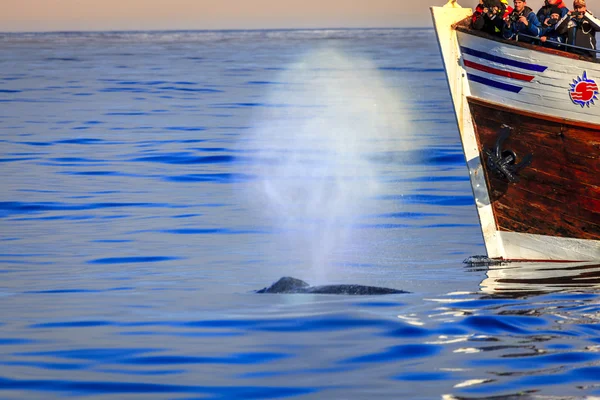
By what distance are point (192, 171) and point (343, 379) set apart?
18.8 m

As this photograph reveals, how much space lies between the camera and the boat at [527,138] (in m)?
18.0

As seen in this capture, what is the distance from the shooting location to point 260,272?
1789 cm

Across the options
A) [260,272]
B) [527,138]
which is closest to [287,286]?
[260,272]

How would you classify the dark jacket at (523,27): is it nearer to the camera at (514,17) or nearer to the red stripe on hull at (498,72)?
the camera at (514,17)

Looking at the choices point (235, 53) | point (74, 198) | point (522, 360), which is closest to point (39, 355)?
point (522, 360)

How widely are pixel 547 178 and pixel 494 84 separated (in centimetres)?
181

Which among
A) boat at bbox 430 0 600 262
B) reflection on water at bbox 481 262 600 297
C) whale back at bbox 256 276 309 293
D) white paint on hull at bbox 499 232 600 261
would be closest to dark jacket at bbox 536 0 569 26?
boat at bbox 430 0 600 262

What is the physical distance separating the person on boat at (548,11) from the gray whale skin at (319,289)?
5.54 m

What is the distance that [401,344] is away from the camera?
13.1m

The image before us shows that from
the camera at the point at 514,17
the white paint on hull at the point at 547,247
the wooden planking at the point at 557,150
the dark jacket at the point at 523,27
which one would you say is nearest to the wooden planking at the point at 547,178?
the wooden planking at the point at 557,150

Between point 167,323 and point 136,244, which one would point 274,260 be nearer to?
point 136,244

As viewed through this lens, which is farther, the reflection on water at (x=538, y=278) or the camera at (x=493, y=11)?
the camera at (x=493, y=11)

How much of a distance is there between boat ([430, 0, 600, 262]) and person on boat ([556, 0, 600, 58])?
1.06ft

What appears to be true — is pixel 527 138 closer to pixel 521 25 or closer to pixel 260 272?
pixel 521 25
